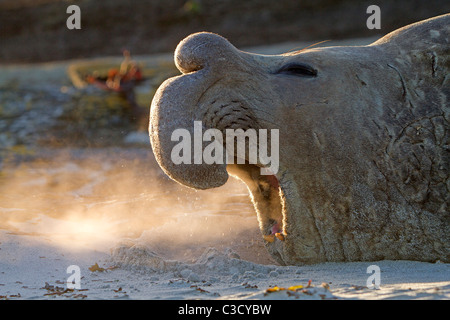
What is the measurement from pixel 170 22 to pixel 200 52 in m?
18.2

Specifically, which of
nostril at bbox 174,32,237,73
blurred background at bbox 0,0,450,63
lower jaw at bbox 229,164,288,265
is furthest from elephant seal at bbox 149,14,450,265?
blurred background at bbox 0,0,450,63

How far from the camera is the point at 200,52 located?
4098mm

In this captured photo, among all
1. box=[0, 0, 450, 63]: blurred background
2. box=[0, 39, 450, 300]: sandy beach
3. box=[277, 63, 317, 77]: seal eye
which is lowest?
box=[0, 39, 450, 300]: sandy beach

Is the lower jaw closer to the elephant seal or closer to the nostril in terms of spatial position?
the elephant seal

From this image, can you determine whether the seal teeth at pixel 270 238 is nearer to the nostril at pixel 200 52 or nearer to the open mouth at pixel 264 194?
the open mouth at pixel 264 194

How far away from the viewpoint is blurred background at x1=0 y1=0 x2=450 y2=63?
1914 centimetres

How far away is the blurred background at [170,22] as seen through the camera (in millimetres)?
19141

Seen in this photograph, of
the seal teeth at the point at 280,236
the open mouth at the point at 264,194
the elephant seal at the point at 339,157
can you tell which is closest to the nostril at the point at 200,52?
the elephant seal at the point at 339,157

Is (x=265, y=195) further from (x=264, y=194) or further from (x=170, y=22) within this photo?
(x=170, y=22)

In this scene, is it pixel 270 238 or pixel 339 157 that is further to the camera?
pixel 270 238

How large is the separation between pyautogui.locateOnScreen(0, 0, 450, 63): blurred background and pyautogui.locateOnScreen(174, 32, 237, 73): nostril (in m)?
14.8

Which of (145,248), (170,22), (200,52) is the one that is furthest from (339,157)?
(170,22)

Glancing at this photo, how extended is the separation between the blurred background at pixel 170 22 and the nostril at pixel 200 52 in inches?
584

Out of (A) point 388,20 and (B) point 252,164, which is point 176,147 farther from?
(A) point 388,20
